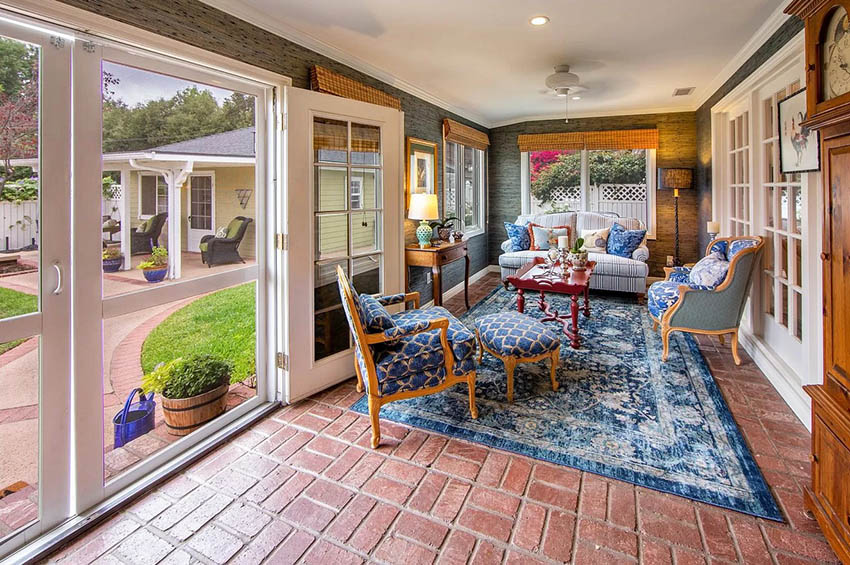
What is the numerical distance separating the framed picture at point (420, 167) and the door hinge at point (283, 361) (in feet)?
7.81

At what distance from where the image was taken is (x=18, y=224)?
170 cm

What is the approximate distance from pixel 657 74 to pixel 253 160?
154 inches

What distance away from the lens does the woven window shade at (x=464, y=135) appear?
557cm

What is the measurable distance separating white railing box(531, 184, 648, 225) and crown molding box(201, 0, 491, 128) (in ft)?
9.54

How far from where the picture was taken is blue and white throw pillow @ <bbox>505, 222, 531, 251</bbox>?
6539mm

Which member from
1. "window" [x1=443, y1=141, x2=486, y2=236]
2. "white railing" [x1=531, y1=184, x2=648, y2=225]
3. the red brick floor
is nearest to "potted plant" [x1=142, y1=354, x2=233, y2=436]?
the red brick floor

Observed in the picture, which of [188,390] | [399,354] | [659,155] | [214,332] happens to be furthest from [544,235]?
[188,390]

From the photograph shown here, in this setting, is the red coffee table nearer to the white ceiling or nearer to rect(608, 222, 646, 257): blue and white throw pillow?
rect(608, 222, 646, 257): blue and white throw pillow

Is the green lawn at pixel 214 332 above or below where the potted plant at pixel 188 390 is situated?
above

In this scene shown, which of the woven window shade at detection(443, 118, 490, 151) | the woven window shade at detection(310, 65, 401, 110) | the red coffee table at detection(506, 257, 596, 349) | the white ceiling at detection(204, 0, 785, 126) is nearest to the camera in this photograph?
the white ceiling at detection(204, 0, 785, 126)

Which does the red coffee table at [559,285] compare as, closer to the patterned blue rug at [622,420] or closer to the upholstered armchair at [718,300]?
the patterned blue rug at [622,420]

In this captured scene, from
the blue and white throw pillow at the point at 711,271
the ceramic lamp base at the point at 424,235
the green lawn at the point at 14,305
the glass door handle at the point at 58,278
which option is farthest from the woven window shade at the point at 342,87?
the blue and white throw pillow at the point at 711,271

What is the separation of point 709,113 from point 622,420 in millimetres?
4186

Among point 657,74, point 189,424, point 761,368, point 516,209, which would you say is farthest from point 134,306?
point 516,209
